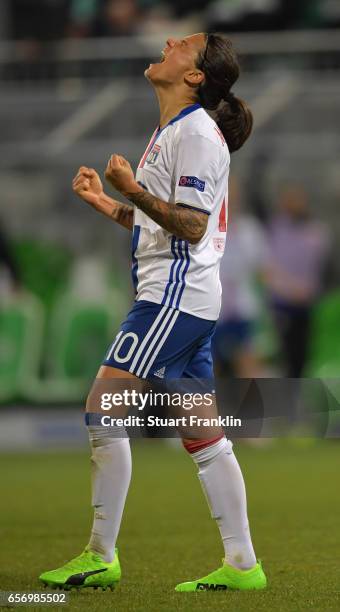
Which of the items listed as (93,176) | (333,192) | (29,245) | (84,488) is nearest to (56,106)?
(29,245)

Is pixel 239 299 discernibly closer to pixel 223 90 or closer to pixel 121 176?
pixel 223 90

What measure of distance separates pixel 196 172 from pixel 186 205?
123 millimetres

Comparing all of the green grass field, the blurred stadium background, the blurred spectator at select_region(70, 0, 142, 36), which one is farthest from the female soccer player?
the blurred spectator at select_region(70, 0, 142, 36)

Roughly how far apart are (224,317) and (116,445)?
755 cm

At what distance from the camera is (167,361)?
15.7 ft

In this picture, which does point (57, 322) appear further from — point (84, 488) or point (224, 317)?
point (84, 488)

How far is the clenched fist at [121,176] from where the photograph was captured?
465cm

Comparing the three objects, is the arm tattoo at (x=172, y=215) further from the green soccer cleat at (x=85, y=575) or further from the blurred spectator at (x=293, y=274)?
the blurred spectator at (x=293, y=274)

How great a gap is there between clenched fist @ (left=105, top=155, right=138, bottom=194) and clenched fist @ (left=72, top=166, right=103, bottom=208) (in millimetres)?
485

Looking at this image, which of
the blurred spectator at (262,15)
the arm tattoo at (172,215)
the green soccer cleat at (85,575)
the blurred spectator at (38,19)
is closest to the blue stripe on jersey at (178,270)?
the arm tattoo at (172,215)

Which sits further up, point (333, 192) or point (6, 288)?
point (333, 192)

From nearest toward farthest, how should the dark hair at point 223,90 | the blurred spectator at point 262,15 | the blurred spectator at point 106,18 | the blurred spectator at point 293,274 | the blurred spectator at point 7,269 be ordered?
1. the dark hair at point 223,90
2. the blurred spectator at point 293,274
3. the blurred spectator at point 7,269
4. the blurred spectator at point 262,15
5. the blurred spectator at point 106,18

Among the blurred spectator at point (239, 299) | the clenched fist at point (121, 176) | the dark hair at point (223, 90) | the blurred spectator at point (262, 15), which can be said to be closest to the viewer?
the clenched fist at point (121, 176)

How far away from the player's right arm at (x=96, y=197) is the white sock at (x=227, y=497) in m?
1.03
